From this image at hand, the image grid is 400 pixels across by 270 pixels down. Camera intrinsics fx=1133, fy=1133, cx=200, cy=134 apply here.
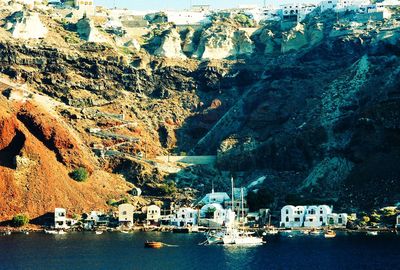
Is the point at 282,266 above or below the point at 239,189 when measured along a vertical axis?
below

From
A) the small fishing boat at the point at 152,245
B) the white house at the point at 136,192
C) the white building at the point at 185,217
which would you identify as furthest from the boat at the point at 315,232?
the white house at the point at 136,192

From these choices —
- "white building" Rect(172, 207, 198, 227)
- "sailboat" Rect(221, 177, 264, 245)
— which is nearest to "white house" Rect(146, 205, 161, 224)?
"white building" Rect(172, 207, 198, 227)

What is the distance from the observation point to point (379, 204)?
174m

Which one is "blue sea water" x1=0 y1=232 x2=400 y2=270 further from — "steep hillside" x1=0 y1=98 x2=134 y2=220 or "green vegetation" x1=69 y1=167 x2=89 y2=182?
"green vegetation" x1=69 y1=167 x2=89 y2=182

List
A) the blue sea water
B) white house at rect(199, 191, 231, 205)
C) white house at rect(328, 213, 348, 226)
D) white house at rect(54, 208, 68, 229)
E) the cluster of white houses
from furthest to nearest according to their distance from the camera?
white house at rect(199, 191, 231, 205)
the cluster of white houses
white house at rect(54, 208, 68, 229)
white house at rect(328, 213, 348, 226)
the blue sea water

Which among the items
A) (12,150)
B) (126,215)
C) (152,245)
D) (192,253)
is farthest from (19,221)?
(192,253)

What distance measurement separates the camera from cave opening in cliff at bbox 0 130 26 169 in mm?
183875

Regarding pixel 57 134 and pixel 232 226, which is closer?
pixel 232 226

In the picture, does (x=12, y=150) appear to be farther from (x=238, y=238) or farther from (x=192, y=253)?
(x=192, y=253)

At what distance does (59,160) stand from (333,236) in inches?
2006

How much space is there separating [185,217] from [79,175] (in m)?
19.0

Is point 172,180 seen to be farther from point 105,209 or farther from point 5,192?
point 5,192

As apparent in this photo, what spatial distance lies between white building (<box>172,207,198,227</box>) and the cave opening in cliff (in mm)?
27750

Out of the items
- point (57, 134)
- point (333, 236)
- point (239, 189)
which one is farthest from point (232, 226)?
point (57, 134)
